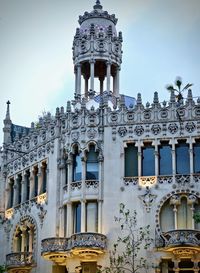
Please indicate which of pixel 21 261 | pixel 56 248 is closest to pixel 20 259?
pixel 21 261

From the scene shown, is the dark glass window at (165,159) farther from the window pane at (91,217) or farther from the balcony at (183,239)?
the window pane at (91,217)

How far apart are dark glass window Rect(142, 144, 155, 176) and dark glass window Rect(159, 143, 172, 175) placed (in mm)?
552

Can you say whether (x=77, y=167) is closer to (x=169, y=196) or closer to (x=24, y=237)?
(x=169, y=196)

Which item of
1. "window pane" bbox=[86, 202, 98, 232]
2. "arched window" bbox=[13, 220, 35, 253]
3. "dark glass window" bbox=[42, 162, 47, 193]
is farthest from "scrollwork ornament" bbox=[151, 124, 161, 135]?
"arched window" bbox=[13, 220, 35, 253]

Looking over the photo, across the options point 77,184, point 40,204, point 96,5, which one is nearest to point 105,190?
point 77,184

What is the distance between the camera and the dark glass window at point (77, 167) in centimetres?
5306

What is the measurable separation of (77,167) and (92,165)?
1139 mm

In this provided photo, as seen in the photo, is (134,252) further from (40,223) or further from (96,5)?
(96,5)

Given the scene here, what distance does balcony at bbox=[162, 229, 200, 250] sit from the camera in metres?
47.9

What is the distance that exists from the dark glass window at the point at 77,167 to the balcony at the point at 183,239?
8120 millimetres

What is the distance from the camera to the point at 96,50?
59.7 meters

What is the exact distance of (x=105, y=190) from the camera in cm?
5178

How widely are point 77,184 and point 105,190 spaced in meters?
2.12

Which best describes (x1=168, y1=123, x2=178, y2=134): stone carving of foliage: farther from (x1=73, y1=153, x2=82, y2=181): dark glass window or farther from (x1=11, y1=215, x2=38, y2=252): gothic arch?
(x1=11, y1=215, x2=38, y2=252): gothic arch
